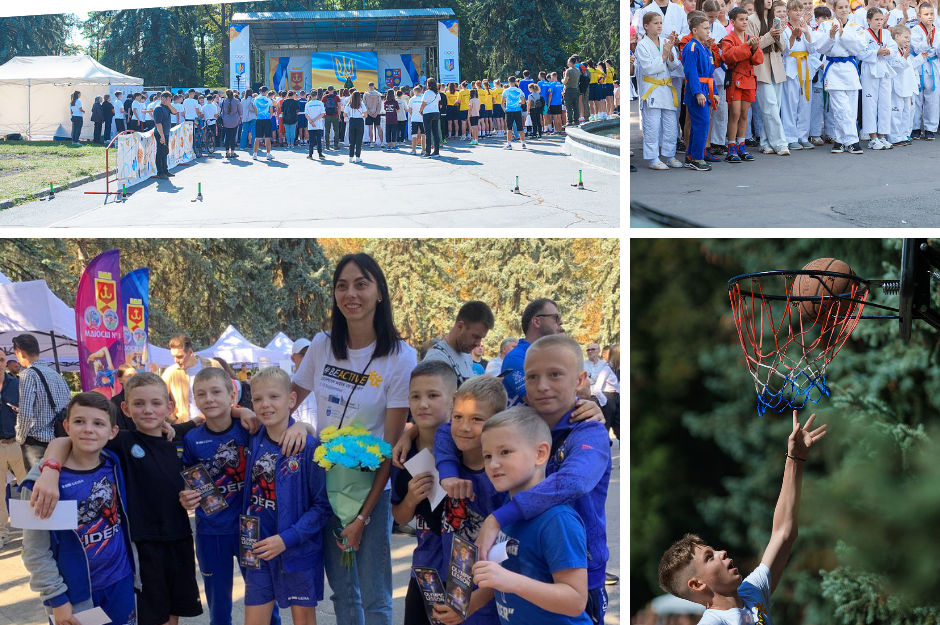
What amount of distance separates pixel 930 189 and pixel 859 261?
54.1 inches

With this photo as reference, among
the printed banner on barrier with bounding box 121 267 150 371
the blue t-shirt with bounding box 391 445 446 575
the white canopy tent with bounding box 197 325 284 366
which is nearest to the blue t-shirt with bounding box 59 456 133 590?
the blue t-shirt with bounding box 391 445 446 575

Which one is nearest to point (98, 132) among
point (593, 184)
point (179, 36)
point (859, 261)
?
point (179, 36)

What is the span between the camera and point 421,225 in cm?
646

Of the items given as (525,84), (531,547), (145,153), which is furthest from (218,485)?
(145,153)

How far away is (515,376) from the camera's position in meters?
3.55

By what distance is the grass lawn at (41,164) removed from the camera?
7875mm

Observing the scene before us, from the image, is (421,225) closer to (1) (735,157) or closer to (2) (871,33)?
(1) (735,157)

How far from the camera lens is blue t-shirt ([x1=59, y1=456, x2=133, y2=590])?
10.5 feet

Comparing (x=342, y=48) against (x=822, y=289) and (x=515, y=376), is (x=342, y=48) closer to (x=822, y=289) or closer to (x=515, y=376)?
(x=515, y=376)

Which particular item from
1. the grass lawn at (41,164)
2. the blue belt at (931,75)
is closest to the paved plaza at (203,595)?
the grass lawn at (41,164)

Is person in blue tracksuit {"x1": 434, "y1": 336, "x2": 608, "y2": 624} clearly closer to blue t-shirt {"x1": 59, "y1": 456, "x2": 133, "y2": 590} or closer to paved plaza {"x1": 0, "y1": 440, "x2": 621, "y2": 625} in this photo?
blue t-shirt {"x1": 59, "y1": 456, "x2": 133, "y2": 590}

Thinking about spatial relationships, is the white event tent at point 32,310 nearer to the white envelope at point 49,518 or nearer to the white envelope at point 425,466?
the white envelope at point 49,518

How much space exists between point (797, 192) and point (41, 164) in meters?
7.00

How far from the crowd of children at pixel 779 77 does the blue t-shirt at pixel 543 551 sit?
4316 mm
